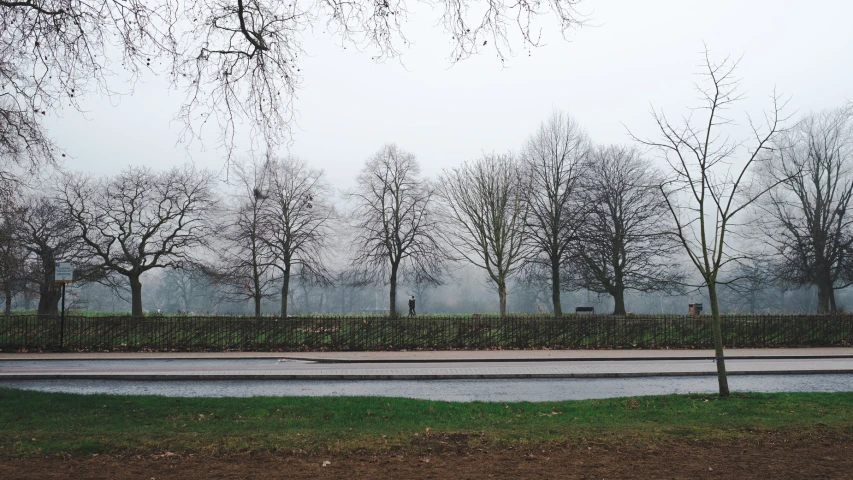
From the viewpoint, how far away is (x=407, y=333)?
23.7 metres

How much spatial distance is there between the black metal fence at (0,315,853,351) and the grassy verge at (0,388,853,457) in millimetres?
12685

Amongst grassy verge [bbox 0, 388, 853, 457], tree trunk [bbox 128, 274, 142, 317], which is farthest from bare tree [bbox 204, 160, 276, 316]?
grassy verge [bbox 0, 388, 853, 457]

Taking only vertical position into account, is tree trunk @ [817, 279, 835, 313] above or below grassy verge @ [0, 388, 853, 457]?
above

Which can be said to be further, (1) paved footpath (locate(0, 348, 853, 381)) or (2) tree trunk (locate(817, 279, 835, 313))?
(2) tree trunk (locate(817, 279, 835, 313))

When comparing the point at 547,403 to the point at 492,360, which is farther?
the point at 492,360

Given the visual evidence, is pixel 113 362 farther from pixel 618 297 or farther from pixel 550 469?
pixel 618 297

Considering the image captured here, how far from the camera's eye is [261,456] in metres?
7.10

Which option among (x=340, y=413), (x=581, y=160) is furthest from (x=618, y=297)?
(x=340, y=413)

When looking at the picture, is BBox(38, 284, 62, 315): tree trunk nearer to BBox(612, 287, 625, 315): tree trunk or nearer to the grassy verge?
the grassy verge

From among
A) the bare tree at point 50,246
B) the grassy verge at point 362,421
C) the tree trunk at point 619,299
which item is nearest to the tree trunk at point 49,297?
the bare tree at point 50,246

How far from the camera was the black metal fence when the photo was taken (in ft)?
74.2

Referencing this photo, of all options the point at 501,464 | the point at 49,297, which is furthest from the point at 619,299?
the point at 501,464

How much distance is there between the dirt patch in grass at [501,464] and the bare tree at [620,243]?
3357 centimetres

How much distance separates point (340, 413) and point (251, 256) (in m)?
32.8
